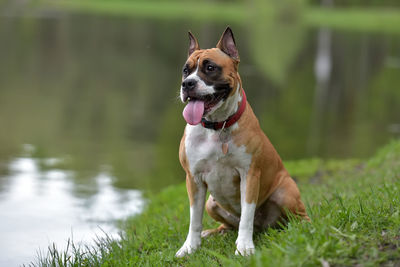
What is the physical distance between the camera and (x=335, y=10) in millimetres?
70438

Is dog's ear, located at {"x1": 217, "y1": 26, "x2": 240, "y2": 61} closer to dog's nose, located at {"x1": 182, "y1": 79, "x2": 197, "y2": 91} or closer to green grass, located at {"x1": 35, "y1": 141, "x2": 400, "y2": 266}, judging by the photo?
dog's nose, located at {"x1": 182, "y1": 79, "x2": 197, "y2": 91}

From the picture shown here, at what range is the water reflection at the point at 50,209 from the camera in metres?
7.27

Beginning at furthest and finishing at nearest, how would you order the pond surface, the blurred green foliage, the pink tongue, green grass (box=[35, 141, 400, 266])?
the blurred green foliage → the pond surface → the pink tongue → green grass (box=[35, 141, 400, 266])

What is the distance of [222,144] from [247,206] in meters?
0.58

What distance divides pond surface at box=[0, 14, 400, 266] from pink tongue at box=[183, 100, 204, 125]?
2701 mm

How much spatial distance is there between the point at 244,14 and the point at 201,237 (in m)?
59.4

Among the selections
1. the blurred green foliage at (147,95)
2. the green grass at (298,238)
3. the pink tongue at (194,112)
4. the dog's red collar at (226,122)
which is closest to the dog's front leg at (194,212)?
the green grass at (298,238)

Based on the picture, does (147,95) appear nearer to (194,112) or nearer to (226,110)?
(226,110)

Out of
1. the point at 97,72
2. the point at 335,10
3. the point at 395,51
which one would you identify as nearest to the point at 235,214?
the point at 97,72

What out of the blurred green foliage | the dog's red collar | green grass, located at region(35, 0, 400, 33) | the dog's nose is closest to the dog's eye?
the dog's nose

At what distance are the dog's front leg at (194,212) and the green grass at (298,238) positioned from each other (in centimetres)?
12

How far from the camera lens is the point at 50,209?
8.64m

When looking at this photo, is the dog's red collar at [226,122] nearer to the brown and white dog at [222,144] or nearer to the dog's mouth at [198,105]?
the brown and white dog at [222,144]

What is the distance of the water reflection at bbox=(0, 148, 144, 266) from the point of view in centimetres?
727
